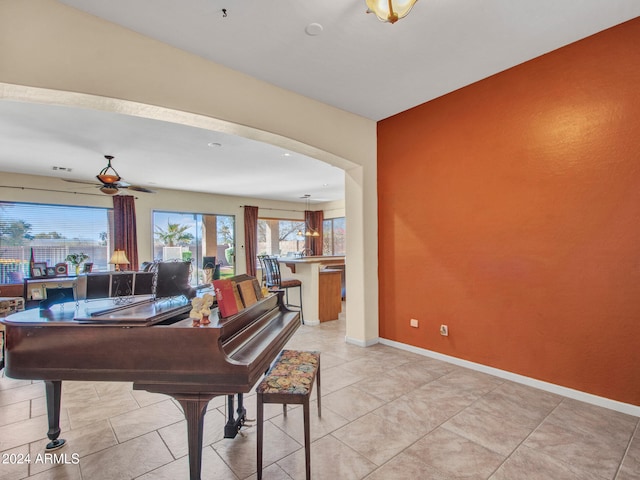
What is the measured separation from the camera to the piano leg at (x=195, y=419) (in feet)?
4.99

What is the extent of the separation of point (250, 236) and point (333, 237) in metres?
2.99

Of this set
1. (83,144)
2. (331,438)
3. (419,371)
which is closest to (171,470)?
(331,438)

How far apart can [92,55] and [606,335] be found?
445 centimetres

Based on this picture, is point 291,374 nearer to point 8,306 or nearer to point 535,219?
point 535,219

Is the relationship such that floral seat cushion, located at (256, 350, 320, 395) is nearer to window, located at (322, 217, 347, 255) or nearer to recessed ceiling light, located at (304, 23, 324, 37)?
recessed ceiling light, located at (304, 23, 324, 37)

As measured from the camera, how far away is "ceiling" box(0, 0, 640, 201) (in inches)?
87.6

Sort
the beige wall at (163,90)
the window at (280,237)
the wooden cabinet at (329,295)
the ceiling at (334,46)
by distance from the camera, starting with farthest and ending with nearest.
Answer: the window at (280,237) → the wooden cabinet at (329,295) → the ceiling at (334,46) → the beige wall at (163,90)

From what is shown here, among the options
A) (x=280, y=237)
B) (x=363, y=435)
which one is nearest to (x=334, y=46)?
(x=363, y=435)

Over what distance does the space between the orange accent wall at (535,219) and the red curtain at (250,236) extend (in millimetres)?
6683

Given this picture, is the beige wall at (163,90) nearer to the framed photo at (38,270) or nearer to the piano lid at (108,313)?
the piano lid at (108,313)

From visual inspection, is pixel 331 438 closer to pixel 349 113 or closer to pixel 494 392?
pixel 494 392

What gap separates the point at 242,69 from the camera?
295 centimetres

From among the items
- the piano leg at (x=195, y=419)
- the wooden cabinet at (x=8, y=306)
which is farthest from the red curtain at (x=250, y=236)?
the piano leg at (x=195, y=419)

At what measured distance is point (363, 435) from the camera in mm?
2213
